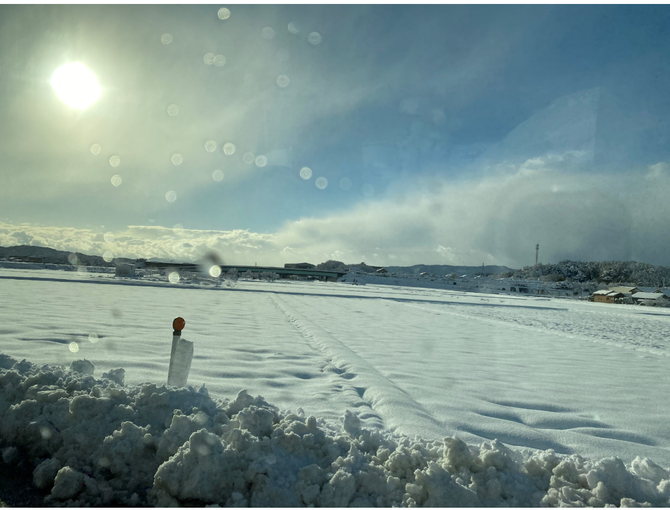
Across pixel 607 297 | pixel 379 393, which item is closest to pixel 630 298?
pixel 607 297

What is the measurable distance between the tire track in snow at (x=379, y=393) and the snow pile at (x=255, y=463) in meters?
0.50

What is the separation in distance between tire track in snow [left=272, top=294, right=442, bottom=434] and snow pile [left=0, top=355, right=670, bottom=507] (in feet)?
1.63

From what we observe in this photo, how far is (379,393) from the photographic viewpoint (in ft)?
15.0

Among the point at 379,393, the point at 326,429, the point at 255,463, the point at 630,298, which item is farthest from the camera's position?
the point at 630,298

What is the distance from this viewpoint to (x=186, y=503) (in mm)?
2416

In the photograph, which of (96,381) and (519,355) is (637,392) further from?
(96,381)

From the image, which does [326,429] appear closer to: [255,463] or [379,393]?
[255,463]

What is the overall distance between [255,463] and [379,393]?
2329mm

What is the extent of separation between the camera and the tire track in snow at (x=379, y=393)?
12.2 feet

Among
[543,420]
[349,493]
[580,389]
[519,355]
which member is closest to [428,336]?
[519,355]

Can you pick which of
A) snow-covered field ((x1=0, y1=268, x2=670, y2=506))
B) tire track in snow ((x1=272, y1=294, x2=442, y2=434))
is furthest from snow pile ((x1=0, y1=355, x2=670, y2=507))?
tire track in snow ((x1=272, y1=294, x2=442, y2=434))

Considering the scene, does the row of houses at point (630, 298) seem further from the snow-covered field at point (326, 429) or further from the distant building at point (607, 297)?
the snow-covered field at point (326, 429)

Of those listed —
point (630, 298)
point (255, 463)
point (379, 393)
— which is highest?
point (255, 463)

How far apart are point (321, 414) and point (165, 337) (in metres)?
4.82
